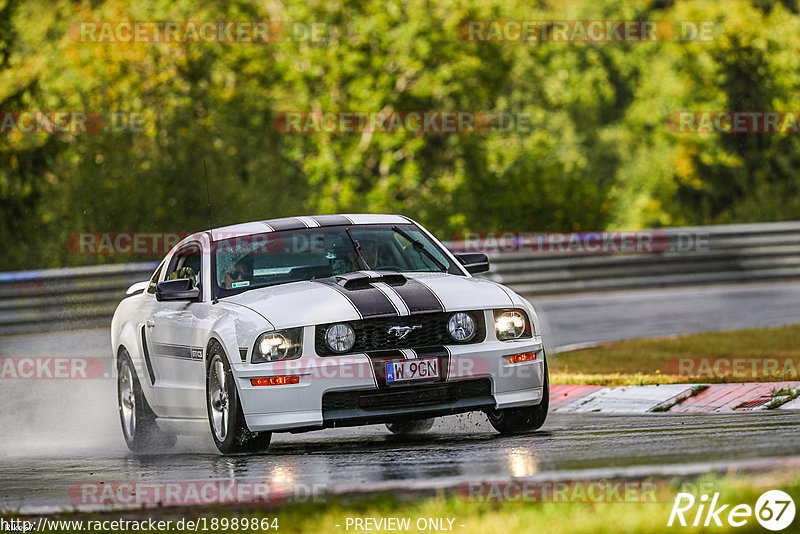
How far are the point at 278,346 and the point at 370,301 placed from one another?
0.63m

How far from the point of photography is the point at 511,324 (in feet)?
29.7

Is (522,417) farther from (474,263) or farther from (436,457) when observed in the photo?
(436,457)

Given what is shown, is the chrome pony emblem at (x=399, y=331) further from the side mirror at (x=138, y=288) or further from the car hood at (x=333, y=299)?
the side mirror at (x=138, y=288)

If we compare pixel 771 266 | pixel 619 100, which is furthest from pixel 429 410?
pixel 619 100

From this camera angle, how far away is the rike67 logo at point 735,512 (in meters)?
5.06

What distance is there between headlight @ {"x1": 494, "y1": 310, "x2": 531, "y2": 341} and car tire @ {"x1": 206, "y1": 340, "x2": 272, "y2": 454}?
63.0 inches

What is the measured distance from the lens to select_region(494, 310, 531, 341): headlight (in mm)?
8984

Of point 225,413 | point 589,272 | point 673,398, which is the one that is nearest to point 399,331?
point 225,413

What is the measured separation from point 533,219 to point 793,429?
20927mm

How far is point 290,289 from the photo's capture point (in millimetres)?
9180

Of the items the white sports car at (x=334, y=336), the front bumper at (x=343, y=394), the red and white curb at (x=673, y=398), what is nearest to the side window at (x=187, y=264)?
the white sports car at (x=334, y=336)

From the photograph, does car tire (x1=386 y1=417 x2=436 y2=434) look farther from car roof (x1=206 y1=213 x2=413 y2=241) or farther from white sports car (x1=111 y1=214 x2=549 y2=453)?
car roof (x1=206 y1=213 x2=413 y2=241)

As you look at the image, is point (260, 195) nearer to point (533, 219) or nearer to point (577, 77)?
point (533, 219)

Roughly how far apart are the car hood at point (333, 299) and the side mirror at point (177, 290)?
410 mm
